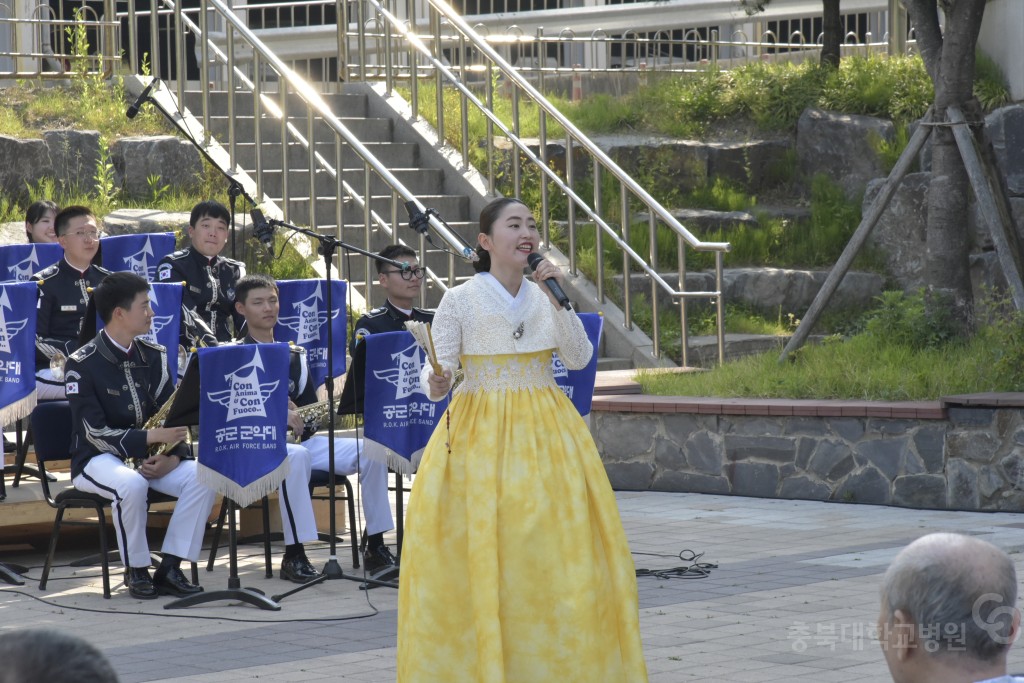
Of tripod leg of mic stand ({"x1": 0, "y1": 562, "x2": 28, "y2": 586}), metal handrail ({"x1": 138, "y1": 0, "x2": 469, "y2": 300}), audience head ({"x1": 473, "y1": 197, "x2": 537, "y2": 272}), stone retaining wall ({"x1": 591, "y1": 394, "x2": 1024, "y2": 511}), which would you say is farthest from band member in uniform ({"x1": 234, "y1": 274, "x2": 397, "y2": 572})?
metal handrail ({"x1": 138, "y1": 0, "x2": 469, "y2": 300})

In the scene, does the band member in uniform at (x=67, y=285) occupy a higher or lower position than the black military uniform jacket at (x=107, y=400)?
higher

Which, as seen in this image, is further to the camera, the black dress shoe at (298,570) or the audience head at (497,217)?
the black dress shoe at (298,570)

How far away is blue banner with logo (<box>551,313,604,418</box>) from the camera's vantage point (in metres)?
7.60

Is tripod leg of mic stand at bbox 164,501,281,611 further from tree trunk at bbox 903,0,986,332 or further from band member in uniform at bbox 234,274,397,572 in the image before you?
tree trunk at bbox 903,0,986,332

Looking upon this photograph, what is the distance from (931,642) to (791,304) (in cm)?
1193

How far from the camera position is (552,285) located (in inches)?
202

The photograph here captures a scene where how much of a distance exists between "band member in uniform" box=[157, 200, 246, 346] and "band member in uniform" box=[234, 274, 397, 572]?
1.07m

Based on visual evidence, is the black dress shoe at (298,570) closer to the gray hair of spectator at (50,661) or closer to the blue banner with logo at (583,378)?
the blue banner with logo at (583,378)

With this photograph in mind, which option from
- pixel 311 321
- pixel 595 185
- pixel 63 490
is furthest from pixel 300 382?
pixel 595 185

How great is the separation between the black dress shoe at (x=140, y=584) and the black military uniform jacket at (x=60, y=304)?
2.16 metres

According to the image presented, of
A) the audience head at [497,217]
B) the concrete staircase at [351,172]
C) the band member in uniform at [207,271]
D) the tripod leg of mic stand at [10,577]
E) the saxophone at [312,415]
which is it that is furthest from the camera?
the concrete staircase at [351,172]

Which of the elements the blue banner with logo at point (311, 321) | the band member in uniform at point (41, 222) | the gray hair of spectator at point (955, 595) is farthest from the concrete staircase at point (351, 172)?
the gray hair of spectator at point (955, 595)

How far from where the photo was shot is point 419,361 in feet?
25.6

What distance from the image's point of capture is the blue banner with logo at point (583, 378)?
24.9 feet
